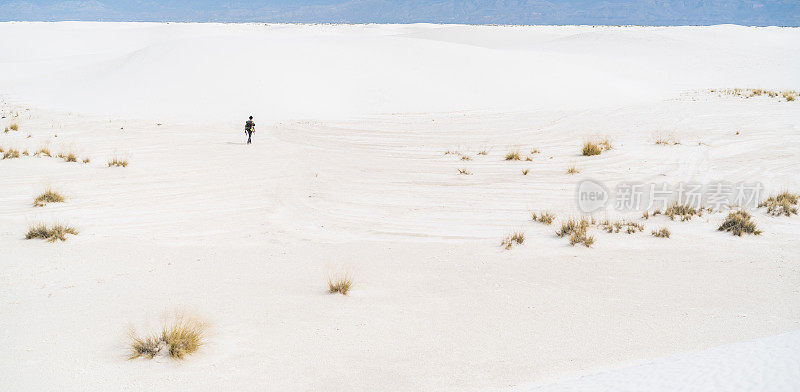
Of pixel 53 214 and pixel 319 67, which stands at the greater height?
pixel 319 67

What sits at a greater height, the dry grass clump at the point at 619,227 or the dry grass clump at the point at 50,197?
the dry grass clump at the point at 619,227

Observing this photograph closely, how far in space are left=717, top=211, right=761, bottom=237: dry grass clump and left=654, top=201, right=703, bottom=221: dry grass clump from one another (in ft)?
1.65

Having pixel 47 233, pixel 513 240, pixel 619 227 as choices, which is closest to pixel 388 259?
pixel 513 240

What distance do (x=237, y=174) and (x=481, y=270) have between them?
6766 mm

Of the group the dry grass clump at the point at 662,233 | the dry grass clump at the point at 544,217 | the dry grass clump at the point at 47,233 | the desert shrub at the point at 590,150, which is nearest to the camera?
the dry grass clump at the point at 47,233

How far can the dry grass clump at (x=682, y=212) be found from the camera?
→ 26.0 feet

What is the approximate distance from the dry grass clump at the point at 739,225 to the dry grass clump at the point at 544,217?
245 centimetres

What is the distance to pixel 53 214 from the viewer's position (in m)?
7.66

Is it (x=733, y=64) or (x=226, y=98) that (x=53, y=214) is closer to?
(x=226, y=98)

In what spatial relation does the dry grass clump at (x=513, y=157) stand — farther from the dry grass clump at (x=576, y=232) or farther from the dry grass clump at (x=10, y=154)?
the dry grass clump at (x=10, y=154)

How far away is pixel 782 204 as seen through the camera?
8.30m

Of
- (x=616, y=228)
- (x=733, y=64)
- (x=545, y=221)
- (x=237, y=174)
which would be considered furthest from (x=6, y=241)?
(x=733, y=64)

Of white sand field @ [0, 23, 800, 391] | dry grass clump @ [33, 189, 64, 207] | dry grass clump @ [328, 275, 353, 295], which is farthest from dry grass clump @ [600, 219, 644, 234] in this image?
dry grass clump @ [33, 189, 64, 207]

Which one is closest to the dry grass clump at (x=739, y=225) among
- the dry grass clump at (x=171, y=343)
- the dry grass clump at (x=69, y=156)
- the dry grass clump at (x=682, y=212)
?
the dry grass clump at (x=682, y=212)
